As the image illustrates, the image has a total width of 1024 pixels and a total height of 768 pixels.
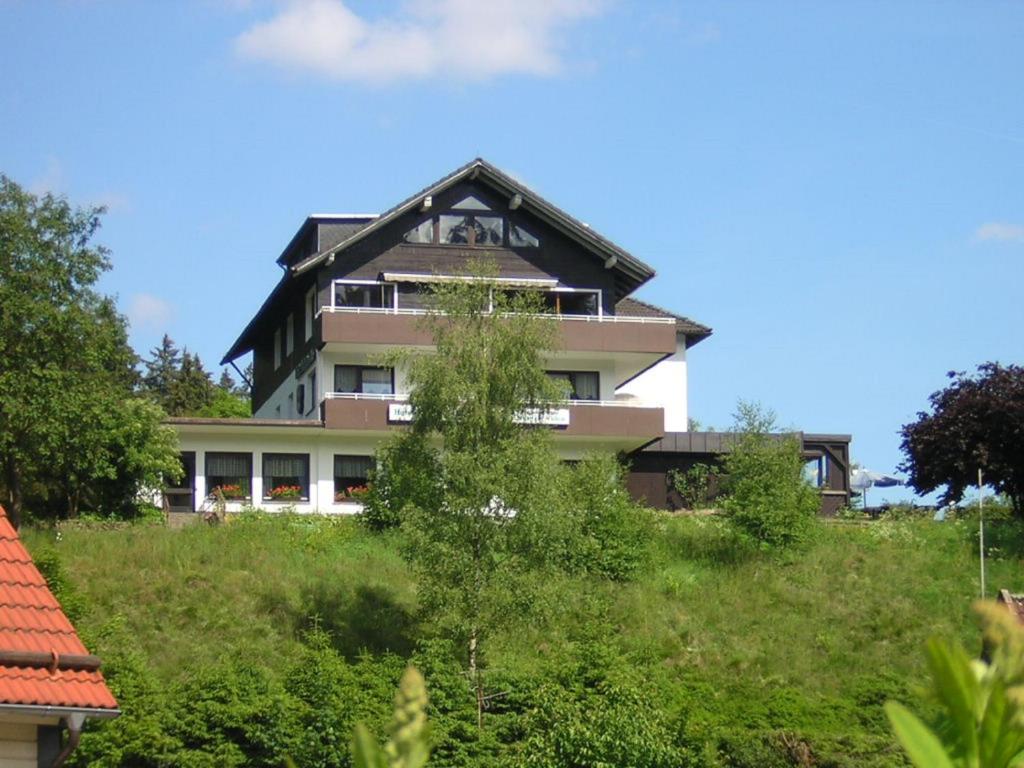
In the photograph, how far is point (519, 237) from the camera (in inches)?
1812

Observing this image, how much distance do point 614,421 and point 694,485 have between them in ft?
12.4

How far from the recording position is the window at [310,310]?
153 ft

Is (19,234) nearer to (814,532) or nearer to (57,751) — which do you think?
(814,532)

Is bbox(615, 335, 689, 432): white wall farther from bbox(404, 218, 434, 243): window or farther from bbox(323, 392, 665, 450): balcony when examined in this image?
bbox(404, 218, 434, 243): window

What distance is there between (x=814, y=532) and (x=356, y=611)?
1185 cm

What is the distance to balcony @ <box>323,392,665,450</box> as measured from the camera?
1709 inches

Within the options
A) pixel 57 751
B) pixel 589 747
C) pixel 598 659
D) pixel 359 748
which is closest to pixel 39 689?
pixel 57 751

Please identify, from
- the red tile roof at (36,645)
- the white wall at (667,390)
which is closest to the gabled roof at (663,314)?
the white wall at (667,390)

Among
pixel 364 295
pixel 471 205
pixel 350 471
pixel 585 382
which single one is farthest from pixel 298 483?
pixel 471 205

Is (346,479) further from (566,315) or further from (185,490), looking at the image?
(566,315)

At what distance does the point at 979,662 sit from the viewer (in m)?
1.46

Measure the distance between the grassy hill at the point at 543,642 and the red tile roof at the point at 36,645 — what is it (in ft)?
37.8

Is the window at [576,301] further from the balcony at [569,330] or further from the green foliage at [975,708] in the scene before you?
the green foliage at [975,708]

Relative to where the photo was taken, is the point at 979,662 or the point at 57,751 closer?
the point at 979,662
